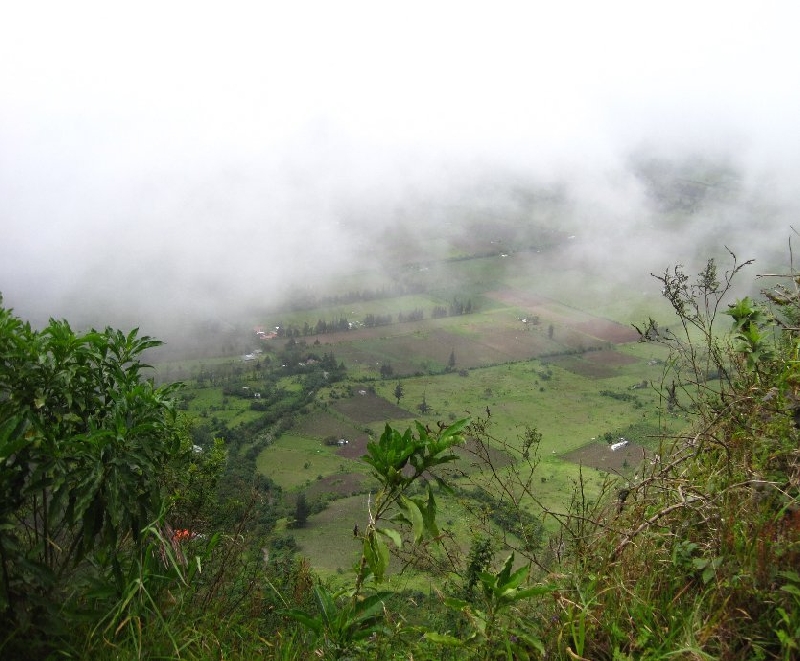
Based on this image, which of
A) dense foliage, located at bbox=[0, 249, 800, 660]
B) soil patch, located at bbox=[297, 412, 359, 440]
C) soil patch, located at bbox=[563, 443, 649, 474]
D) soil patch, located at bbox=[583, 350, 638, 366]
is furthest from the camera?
soil patch, located at bbox=[583, 350, 638, 366]

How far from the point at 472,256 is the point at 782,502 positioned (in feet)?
481

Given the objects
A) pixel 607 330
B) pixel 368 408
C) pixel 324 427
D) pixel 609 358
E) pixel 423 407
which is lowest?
pixel 324 427

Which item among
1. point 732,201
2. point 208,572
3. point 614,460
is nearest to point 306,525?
point 614,460

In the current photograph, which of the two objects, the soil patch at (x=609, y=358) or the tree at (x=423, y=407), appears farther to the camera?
the soil patch at (x=609, y=358)

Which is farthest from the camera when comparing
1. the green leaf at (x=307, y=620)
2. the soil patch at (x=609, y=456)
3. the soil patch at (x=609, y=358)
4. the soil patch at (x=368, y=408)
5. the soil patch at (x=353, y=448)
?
the soil patch at (x=609, y=358)

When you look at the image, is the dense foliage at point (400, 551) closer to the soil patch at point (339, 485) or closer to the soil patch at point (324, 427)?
the soil patch at point (339, 485)

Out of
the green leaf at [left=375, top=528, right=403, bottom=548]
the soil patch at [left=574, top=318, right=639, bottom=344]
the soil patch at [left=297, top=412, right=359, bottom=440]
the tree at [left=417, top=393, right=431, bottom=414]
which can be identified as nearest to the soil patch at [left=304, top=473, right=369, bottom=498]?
the soil patch at [left=297, top=412, right=359, bottom=440]

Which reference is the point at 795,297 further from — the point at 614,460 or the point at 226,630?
the point at 614,460

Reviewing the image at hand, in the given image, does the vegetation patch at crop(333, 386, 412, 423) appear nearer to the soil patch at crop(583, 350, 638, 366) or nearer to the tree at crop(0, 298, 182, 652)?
the soil patch at crop(583, 350, 638, 366)

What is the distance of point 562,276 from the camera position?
121m

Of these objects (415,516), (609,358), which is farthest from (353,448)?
(415,516)

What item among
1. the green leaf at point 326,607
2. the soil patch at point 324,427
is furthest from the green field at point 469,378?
the green leaf at point 326,607

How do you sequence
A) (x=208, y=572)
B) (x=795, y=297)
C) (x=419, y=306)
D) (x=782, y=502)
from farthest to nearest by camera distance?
(x=419, y=306) < (x=208, y=572) < (x=795, y=297) < (x=782, y=502)

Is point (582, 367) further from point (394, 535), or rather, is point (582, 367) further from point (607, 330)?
point (394, 535)
